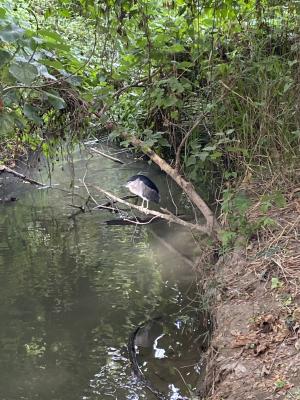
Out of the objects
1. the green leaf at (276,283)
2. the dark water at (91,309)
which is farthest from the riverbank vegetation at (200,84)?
the dark water at (91,309)

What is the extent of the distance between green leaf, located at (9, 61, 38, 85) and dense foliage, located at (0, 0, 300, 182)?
101 centimetres

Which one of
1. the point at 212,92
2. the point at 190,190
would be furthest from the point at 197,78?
the point at 190,190

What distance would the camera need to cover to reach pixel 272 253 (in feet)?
9.12

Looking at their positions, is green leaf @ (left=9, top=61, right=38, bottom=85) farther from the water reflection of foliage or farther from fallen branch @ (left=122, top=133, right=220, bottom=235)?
A: the water reflection of foliage

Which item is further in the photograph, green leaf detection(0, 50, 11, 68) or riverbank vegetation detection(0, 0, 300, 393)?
riverbank vegetation detection(0, 0, 300, 393)

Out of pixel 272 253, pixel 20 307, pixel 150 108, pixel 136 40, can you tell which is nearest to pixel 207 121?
pixel 150 108

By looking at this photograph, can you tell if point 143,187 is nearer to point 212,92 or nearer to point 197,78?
point 197,78

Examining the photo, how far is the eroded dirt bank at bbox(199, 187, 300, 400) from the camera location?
212 centimetres

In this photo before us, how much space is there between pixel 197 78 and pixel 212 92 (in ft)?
1.03

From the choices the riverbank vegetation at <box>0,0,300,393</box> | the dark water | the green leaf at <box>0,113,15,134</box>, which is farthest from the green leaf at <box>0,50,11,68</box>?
the dark water

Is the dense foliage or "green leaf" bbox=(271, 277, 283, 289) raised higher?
the dense foliage

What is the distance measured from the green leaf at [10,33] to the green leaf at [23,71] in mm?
92

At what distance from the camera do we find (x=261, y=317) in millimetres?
2457

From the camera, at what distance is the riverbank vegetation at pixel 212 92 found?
3176 millimetres
